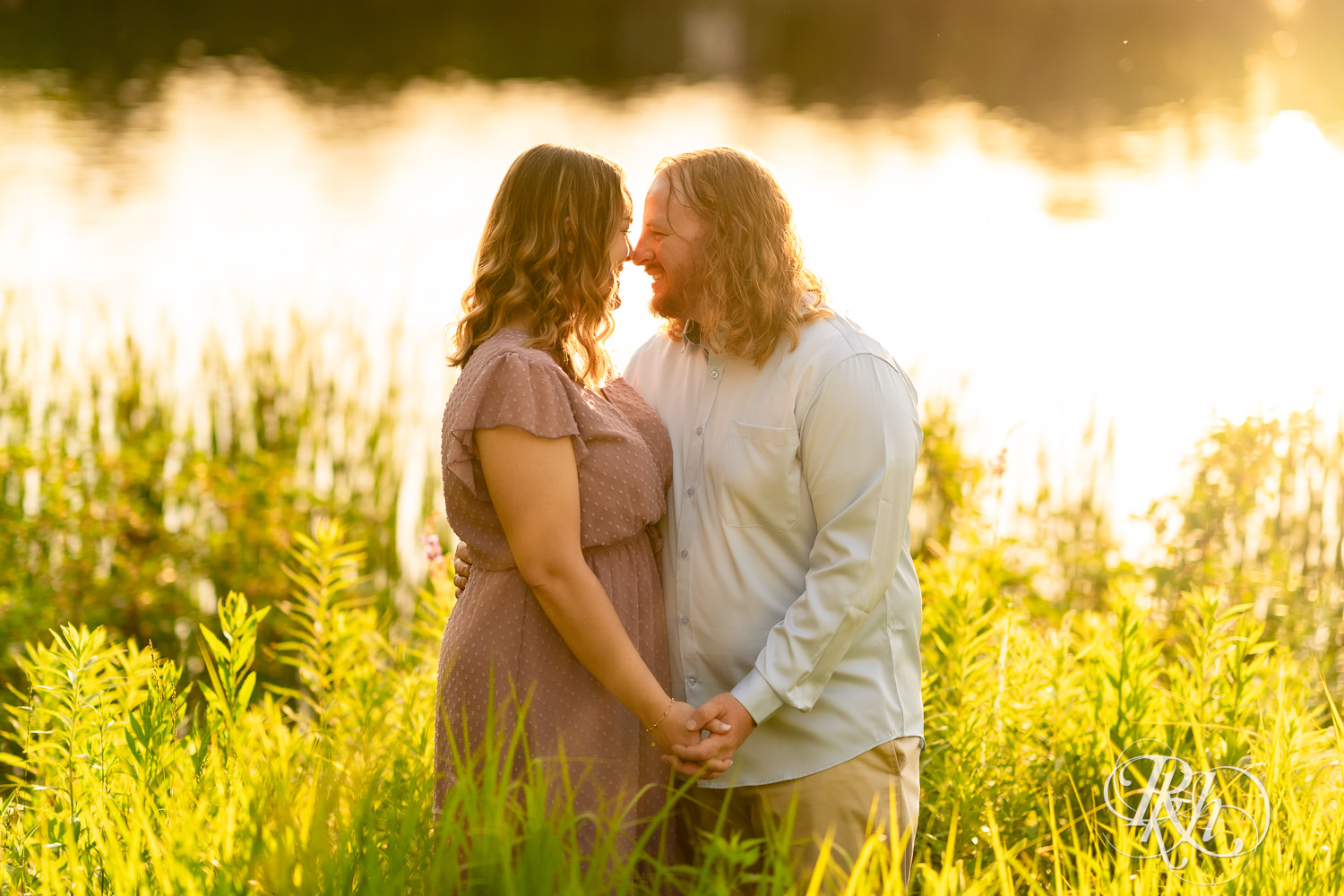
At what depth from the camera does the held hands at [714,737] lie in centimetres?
204

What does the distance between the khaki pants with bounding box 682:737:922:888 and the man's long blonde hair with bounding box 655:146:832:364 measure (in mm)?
800

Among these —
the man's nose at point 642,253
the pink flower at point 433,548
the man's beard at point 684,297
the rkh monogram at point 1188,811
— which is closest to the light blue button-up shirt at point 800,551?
the man's beard at point 684,297

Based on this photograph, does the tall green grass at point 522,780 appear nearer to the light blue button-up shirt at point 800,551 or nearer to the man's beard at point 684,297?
the light blue button-up shirt at point 800,551

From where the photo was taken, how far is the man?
82.4 inches

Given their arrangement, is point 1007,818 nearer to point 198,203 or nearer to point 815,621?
point 815,621

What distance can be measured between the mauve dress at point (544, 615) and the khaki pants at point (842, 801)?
20cm

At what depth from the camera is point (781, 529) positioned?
7.20 feet

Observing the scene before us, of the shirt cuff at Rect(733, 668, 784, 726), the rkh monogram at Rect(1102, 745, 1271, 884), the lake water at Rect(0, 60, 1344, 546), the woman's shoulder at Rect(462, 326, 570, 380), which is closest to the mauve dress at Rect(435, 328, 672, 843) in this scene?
the woman's shoulder at Rect(462, 326, 570, 380)

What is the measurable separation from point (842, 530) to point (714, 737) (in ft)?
1.45

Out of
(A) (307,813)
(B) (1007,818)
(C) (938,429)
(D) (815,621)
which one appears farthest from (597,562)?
(C) (938,429)

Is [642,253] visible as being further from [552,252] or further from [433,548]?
[433,548]

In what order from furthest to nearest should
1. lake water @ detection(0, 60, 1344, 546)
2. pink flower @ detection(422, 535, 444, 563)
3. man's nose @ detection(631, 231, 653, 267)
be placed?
lake water @ detection(0, 60, 1344, 546), pink flower @ detection(422, 535, 444, 563), man's nose @ detection(631, 231, 653, 267)

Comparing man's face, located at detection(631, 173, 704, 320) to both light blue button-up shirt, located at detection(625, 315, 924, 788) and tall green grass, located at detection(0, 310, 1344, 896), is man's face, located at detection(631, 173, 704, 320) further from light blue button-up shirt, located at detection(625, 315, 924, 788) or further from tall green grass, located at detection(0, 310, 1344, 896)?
tall green grass, located at detection(0, 310, 1344, 896)

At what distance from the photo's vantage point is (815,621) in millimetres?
2074
